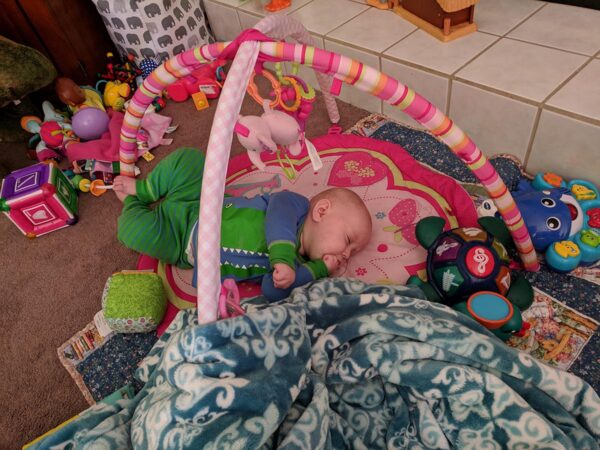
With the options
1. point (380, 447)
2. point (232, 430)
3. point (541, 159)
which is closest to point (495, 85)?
point (541, 159)

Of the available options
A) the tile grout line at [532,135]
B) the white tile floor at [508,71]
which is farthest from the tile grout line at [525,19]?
the tile grout line at [532,135]

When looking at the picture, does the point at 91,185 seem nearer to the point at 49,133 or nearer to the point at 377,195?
the point at 49,133

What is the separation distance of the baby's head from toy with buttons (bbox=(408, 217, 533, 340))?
6.4 inches

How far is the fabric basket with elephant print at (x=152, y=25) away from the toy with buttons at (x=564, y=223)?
4.80ft

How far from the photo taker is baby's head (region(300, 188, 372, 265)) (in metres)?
1.03

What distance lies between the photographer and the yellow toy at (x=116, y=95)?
5.84 ft

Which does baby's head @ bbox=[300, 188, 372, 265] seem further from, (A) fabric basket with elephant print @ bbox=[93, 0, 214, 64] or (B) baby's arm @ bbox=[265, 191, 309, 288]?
(A) fabric basket with elephant print @ bbox=[93, 0, 214, 64]

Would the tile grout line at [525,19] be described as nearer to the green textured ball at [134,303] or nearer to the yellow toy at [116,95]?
the green textured ball at [134,303]

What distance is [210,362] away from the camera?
0.67m

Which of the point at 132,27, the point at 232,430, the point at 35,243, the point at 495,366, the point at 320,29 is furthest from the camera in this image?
the point at 132,27

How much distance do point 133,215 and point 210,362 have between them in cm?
63

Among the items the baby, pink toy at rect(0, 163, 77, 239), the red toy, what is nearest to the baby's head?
the baby

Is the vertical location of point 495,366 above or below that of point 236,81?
below

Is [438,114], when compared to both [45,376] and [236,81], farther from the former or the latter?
[45,376]
